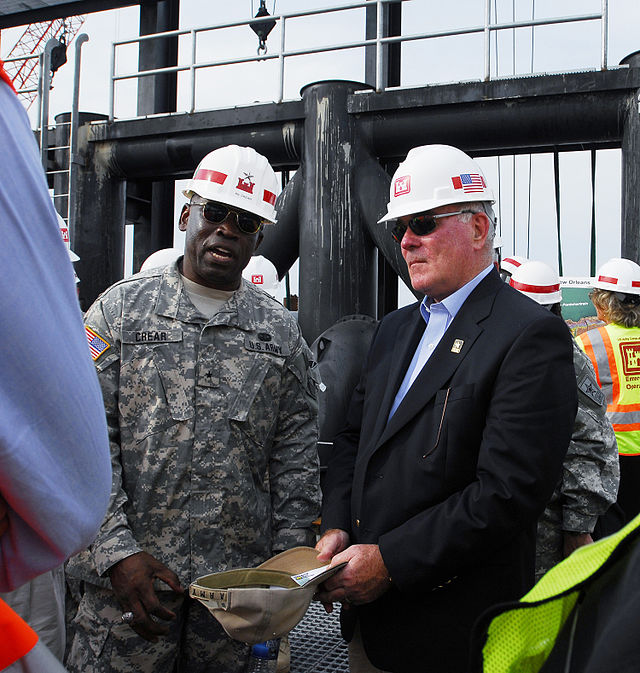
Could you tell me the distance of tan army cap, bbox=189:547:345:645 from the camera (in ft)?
5.91

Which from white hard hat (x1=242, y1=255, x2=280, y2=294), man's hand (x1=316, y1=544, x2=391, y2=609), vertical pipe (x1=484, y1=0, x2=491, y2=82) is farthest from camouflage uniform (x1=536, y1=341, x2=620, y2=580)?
vertical pipe (x1=484, y1=0, x2=491, y2=82)

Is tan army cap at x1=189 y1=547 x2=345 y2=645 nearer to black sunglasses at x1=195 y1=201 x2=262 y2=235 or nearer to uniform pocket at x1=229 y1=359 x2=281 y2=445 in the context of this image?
uniform pocket at x1=229 y1=359 x2=281 y2=445

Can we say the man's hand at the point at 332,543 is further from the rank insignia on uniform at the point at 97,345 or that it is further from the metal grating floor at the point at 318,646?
the metal grating floor at the point at 318,646

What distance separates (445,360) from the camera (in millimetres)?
2080

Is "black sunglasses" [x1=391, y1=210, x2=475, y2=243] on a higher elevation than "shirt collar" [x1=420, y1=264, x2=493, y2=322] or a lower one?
higher

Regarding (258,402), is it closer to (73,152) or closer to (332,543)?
(332,543)

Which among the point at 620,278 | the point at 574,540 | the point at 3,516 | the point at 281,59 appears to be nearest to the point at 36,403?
the point at 3,516

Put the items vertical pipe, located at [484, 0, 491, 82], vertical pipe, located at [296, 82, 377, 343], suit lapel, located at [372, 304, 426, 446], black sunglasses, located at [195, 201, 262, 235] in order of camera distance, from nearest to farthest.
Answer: suit lapel, located at [372, 304, 426, 446], black sunglasses, located at [195, 201, 262, 235], vertical pipe, located at [484, 0, 491, 82], vertical pipe, located at [296, 82, 377, 343]

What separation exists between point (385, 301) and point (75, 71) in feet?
15.4

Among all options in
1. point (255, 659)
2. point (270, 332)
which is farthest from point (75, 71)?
point (255, 659)

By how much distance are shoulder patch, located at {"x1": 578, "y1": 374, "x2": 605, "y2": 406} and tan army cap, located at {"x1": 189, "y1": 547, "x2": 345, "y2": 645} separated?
162cm

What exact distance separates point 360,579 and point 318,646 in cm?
205

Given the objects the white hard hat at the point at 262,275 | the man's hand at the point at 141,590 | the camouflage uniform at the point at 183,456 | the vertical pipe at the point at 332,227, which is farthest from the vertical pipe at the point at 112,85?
the man's hand at the point at 141,590

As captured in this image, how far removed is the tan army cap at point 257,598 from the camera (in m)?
1.80
